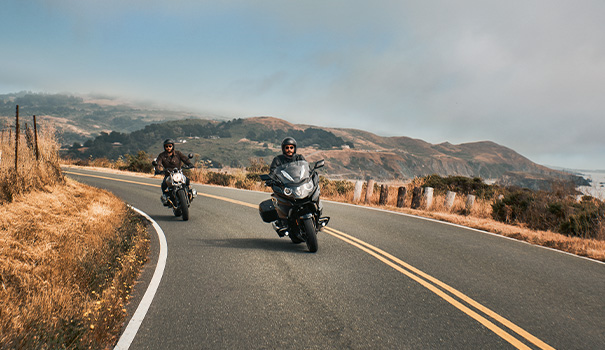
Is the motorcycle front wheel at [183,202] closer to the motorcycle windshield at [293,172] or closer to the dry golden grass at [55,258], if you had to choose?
the dry golden grass at [55,258]

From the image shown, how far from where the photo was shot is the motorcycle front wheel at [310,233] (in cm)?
674

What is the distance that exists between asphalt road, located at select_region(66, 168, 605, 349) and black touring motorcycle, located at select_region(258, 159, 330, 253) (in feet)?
1.56

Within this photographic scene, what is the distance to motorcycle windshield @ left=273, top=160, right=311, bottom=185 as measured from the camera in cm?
672

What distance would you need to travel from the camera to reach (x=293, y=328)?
3836mm

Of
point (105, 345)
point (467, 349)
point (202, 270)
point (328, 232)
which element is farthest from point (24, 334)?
point (328, 232)

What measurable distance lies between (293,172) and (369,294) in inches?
107

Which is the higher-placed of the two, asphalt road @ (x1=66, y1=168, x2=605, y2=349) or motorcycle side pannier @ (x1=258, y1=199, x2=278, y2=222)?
motorcycle side pannier @ (x1=258, y1=199, x2=278, y2=222)

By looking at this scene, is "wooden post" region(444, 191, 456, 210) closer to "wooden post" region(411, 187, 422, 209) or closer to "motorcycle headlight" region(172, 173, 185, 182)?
"wooden post" region(411, 187, 422, 209)

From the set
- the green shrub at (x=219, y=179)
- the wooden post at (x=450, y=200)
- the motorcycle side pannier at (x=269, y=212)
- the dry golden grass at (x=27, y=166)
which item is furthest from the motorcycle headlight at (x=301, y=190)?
the green shrub at (x=219, y=179)

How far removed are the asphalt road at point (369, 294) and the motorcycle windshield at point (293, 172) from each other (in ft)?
4.60

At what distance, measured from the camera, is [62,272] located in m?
5.04

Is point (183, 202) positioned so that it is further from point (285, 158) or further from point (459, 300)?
point (459, 300)

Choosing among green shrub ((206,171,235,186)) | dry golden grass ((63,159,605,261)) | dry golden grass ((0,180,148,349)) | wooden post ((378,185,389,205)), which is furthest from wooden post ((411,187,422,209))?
green shrub ((206,171,235,186))

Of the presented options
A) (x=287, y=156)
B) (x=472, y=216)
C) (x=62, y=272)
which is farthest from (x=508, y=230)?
(x=62, y=272)
